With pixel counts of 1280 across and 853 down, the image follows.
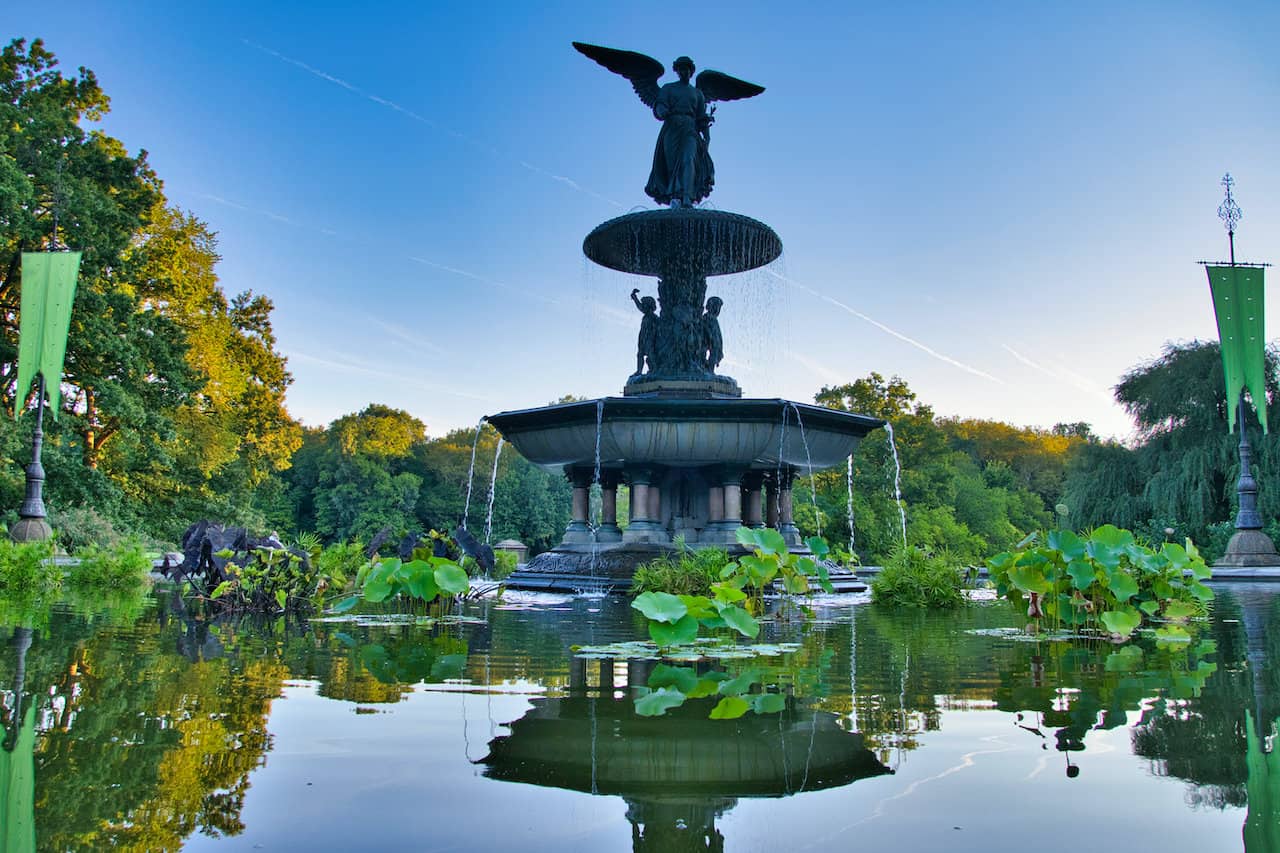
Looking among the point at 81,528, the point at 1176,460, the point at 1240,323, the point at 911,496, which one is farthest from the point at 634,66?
the point at 911,496

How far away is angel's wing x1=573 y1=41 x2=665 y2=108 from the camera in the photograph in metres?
14.2

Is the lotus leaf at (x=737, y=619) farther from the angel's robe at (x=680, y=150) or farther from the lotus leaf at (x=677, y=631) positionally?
the angel's robe at (x=680, y=150)

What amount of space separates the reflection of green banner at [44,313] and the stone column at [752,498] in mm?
10230

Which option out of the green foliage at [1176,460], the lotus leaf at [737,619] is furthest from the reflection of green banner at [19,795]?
the green foliage at [1176,460]

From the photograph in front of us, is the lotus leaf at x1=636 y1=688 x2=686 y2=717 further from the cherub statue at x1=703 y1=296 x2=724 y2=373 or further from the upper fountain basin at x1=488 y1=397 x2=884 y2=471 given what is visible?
the cherub statue at x1=703 y1=296 x2=724 y2=373

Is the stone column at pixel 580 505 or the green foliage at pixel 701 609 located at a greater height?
the stone column at pixel 580 505

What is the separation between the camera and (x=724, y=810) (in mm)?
2049

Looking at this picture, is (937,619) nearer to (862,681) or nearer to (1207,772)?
(862,681)

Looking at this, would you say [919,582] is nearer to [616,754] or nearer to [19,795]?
[616,754]

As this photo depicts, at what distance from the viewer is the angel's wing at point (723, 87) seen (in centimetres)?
1475

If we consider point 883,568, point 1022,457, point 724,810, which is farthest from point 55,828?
point 1022,457

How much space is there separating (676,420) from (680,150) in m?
5.16

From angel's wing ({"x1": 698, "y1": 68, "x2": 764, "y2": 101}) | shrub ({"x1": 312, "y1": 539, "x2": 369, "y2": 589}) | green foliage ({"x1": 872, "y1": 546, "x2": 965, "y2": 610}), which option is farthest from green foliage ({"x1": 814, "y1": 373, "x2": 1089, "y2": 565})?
shrub ({"x1": 312, "y1": 539, "x2": 369, "y2": 589})

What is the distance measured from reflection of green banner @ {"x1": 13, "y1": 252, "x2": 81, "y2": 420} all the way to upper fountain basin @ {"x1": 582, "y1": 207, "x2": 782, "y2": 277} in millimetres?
7719
